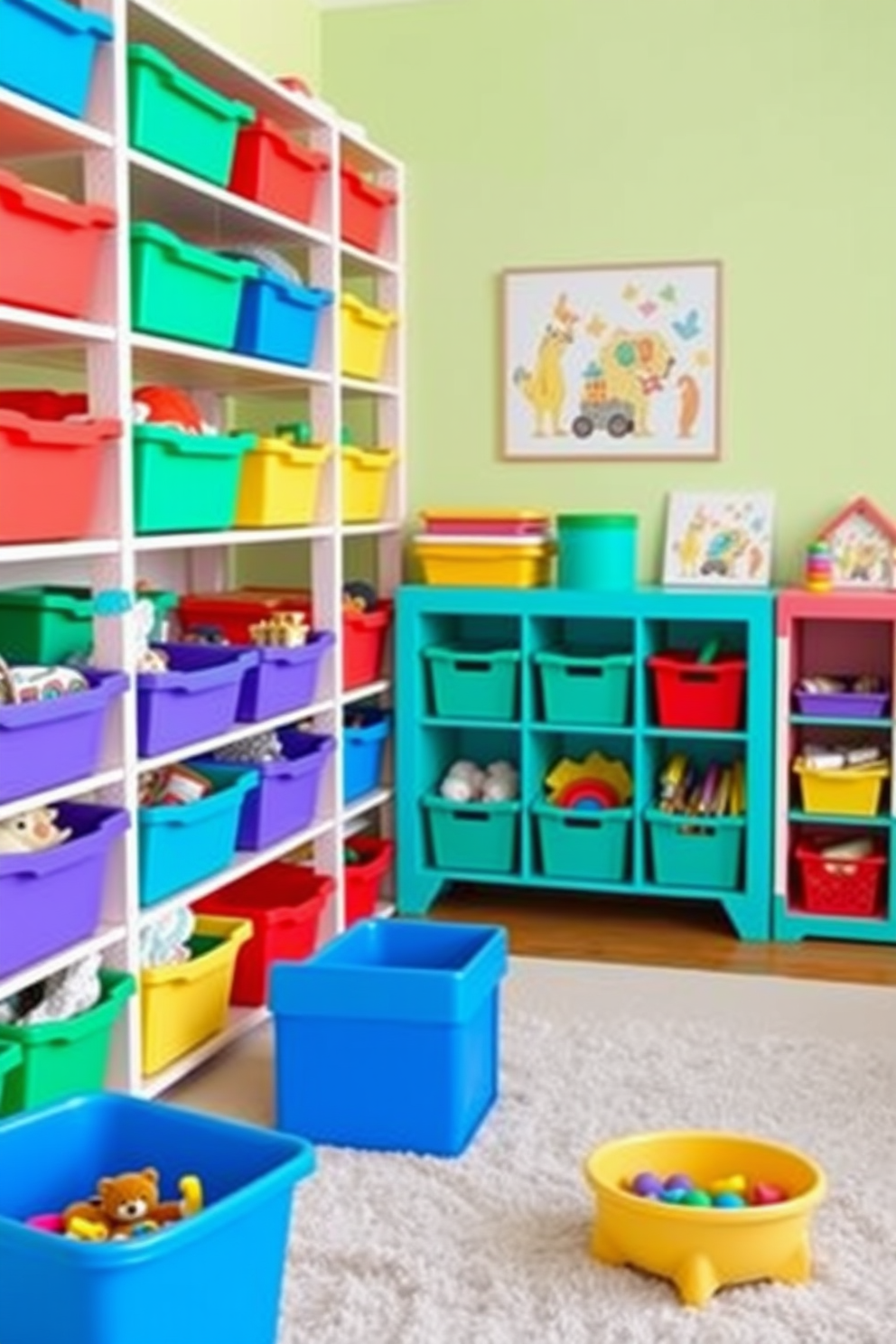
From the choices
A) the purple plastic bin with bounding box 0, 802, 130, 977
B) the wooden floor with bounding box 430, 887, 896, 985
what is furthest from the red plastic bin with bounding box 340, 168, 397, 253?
the purple plastic bin with bounding box 0, 802, 130, 977

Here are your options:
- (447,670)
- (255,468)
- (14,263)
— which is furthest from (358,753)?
(14,263)

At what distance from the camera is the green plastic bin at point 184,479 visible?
2.88 meters

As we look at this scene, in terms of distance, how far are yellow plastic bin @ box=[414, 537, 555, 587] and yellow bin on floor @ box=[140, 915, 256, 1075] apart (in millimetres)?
1242

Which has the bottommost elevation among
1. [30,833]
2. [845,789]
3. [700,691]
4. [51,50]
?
[845,789]

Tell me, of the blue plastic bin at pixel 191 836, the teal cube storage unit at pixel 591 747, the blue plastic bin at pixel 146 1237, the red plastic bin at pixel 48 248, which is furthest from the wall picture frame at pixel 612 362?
the blue plastic bin at pixel 146 1237

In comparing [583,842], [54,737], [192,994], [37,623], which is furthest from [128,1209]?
[583,842]

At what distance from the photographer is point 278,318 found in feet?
11.2

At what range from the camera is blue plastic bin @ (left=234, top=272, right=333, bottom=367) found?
10.9 feet

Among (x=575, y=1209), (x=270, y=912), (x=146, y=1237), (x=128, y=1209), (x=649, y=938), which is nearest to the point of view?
(x=146, y=1237)

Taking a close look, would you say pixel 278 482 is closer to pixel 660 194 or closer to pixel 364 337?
pixel 364 337

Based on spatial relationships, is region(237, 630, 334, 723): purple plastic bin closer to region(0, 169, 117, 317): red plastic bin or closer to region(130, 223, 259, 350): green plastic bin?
region(130, 223, 259, 350): green plastic bin

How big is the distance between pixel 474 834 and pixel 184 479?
146cm

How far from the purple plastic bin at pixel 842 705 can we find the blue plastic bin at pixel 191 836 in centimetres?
134

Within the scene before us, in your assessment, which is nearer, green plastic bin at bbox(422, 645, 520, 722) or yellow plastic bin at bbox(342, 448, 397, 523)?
yellow plastic bin at bbox(342, 448, 397, 523)
